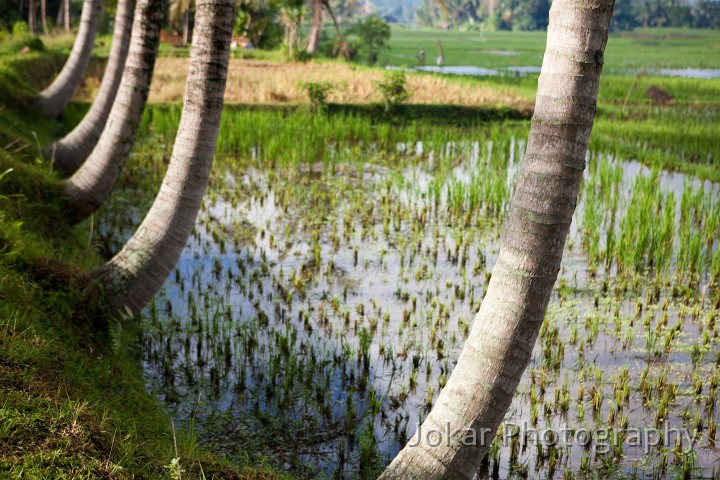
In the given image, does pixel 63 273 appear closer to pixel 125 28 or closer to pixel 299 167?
pixel 125 28

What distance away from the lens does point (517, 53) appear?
4059 centimetres

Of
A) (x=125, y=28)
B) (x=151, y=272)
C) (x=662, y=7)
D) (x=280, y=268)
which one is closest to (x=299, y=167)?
(x=125, y=28)

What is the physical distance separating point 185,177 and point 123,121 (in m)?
1.76

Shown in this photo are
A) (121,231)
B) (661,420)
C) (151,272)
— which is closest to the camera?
(661,420)

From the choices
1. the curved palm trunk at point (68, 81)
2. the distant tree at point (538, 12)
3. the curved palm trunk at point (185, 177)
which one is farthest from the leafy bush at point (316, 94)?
the distant tree at point (538, 12)

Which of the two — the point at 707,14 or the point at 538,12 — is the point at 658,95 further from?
the point at 538,12

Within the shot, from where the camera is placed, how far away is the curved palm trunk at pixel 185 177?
4449 millimetres

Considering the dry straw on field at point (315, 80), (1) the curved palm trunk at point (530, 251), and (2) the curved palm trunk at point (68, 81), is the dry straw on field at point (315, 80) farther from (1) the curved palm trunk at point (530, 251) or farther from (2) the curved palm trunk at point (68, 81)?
(1) the curved palm trunk at point (530, 251)

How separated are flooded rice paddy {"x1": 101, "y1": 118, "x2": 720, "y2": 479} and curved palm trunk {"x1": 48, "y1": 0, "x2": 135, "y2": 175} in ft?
2.12

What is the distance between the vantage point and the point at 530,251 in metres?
2.74

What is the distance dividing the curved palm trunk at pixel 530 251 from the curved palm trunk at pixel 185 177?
2.21 m

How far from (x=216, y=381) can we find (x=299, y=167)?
5.97m

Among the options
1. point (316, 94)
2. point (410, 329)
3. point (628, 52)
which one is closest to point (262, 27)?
point (316, 94)

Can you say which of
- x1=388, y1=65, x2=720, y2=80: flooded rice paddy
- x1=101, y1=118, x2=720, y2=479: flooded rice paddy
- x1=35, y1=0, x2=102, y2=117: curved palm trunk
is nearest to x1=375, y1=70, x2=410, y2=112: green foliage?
x1=35, y1=0, x2=102, y2=117: curved palm trunk
